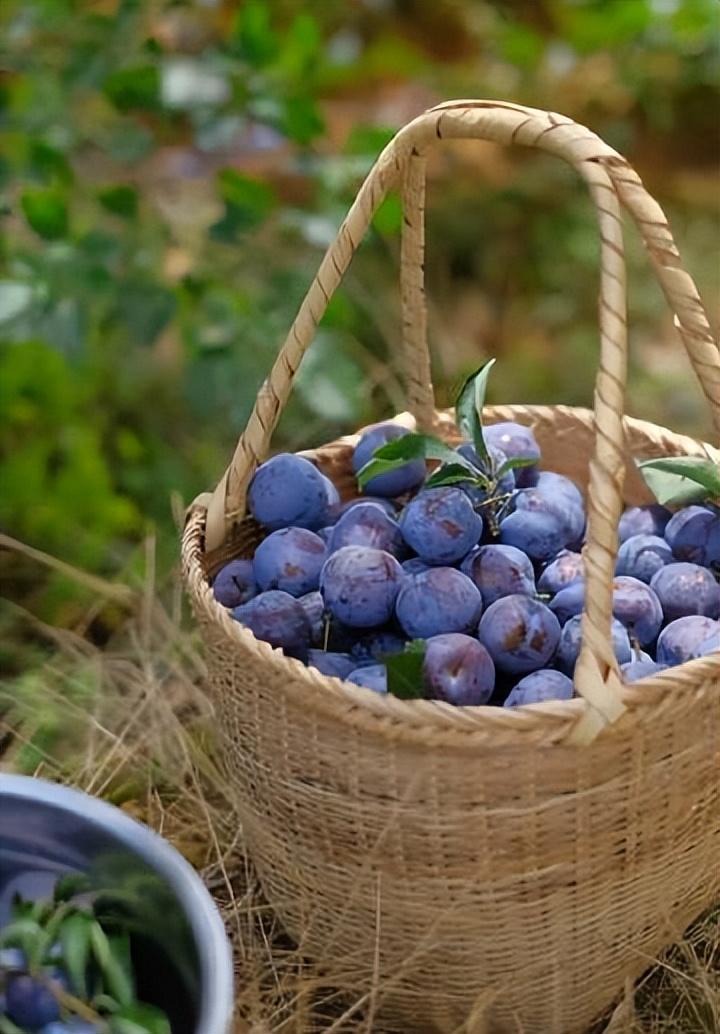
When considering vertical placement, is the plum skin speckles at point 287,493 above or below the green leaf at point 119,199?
below

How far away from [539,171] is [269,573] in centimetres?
149

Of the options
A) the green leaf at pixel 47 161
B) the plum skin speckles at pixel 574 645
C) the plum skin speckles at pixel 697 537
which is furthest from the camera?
the green leaf at pixel 47 161

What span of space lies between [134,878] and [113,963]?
51mm

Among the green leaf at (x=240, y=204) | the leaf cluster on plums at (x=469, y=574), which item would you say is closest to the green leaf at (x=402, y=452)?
the leaf cluster on plums at (x=469, y=574)

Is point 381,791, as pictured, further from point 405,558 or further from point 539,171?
point 539,171

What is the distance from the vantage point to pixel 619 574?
0.97 metres

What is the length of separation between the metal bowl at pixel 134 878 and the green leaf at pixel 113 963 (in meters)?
0.02

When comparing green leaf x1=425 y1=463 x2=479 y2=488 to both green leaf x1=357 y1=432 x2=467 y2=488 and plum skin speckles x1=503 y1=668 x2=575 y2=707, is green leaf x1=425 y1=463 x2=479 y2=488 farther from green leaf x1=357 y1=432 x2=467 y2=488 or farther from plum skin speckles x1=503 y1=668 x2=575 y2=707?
plum skin speckles x1=503 y1=668 x2=575 y2=707

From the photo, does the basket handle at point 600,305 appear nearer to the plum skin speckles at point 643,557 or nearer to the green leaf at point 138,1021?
the plum skin speckles at point 643,557

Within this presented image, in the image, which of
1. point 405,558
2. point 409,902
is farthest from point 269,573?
point 409,902

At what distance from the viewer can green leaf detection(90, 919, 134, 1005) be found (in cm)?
77

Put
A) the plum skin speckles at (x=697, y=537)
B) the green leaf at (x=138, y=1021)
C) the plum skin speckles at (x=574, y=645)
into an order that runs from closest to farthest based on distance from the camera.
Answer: the green leaf at (x=138, y=1021) < the plum skin speckles at (x=574, y=645) < the plum skin speckles at (x=697, y=537)

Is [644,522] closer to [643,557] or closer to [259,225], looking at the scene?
[643,557]

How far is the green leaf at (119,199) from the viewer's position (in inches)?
49.5
